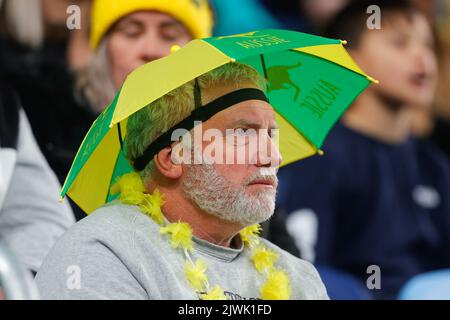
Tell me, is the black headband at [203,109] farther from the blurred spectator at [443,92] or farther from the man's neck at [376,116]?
the blurred spectator at [443,92]

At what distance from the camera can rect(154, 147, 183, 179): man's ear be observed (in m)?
2.94

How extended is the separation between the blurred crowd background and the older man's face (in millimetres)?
839

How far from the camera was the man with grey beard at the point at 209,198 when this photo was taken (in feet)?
8.96

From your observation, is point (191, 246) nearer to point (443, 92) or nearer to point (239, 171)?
point (239, 171)

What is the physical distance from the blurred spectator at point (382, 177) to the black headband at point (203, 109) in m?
1.99

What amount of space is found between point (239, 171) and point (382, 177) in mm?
2579

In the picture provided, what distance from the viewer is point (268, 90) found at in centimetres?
329

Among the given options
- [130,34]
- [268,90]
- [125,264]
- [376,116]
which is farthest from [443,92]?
[125,264]

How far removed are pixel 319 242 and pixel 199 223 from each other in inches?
84.4

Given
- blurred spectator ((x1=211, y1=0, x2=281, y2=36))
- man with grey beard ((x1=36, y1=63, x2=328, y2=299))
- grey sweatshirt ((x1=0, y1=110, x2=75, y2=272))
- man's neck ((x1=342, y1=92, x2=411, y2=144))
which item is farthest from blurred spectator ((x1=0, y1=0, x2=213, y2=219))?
man's neck ((x1=342, y1=92, x2=411, y2=144))

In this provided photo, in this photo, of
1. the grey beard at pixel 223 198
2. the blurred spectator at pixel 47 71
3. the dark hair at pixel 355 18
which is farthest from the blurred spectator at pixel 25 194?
the dark hair at pixel 355 18
